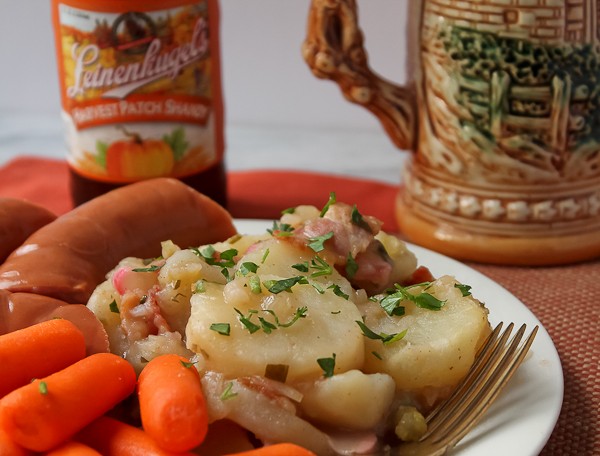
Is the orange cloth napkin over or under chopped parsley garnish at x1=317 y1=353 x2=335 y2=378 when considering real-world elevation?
under

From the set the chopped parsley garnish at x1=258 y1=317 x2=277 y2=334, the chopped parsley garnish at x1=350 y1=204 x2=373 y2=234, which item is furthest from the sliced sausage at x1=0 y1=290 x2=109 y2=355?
the chopped parsley garnish at x1=350 y1=204 x2=373 y2=234

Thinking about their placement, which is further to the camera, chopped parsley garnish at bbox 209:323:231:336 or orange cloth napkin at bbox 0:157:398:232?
orange cloth napkin at bbox 0:157:398:232

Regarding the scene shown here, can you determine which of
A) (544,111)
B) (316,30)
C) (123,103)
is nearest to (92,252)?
(123,103)

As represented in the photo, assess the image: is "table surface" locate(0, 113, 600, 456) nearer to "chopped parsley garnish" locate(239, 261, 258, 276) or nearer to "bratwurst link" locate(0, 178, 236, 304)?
"chopped parsley garnish" locate(239, 261, 258, 276)

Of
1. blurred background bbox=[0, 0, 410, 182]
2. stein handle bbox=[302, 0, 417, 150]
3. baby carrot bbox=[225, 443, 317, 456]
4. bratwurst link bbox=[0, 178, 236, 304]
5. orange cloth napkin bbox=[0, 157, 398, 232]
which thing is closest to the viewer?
baby carrot bbox=[225, 443, 317, 456]

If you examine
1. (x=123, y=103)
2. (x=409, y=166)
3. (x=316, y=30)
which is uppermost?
(x=316, y=30)

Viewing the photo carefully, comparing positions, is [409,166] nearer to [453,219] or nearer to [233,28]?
[453,219]

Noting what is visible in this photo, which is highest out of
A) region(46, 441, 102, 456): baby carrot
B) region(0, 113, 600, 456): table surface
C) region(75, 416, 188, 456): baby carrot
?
region(46, 441, 102, 456): baby carrot
